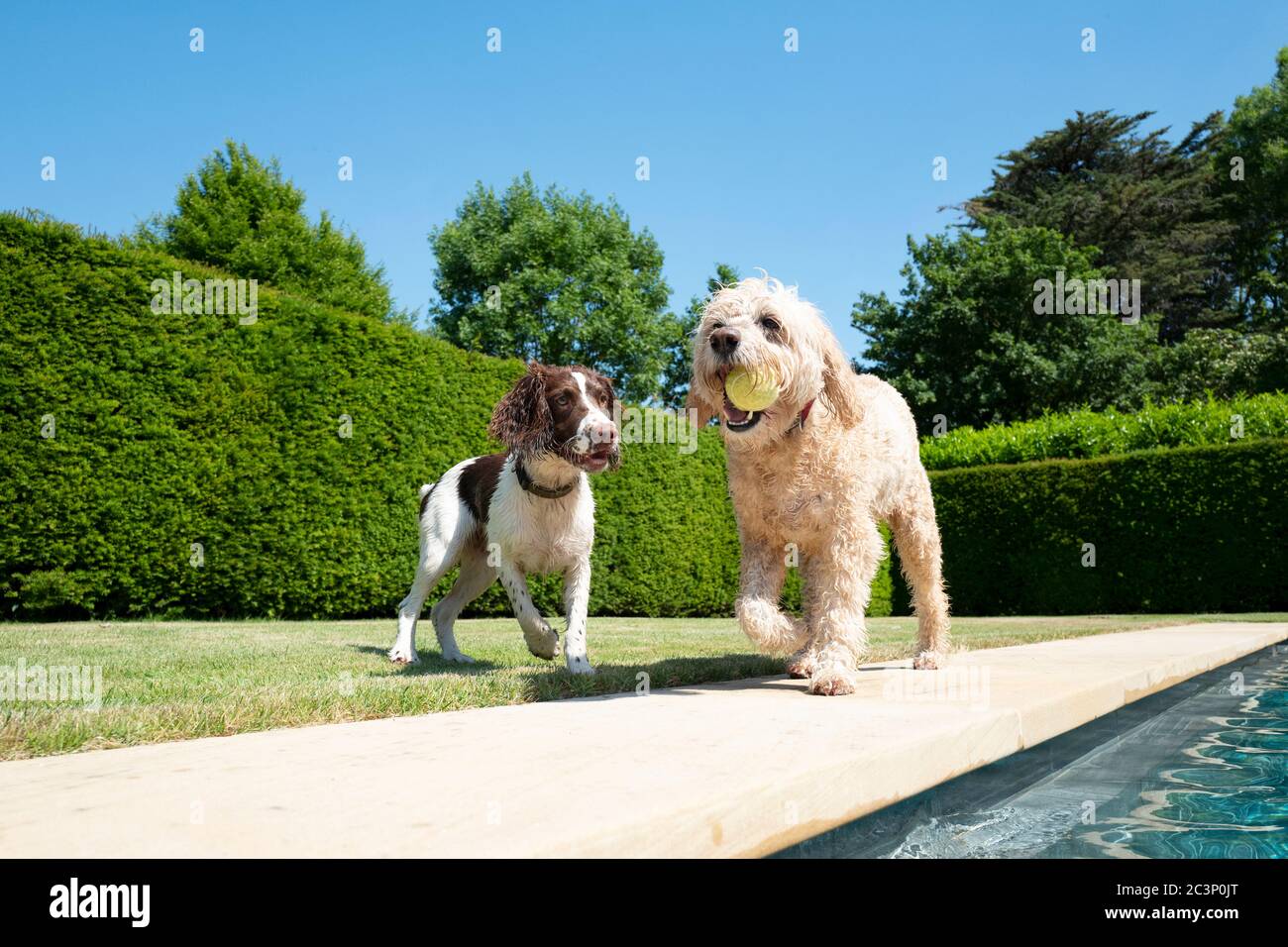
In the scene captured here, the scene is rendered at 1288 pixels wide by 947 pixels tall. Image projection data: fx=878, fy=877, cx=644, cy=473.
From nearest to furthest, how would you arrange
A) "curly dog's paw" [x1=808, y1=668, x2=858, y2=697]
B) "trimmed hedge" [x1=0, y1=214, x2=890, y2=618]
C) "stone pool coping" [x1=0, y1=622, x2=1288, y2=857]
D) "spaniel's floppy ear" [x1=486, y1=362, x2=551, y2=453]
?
1. "stone pool coping" [x1=0, y1=622, x2=1288, y2=857]
2. "curly dog's paw" [x1=808, y1=668, x2=858, y2=697]
3. "spaniel's floppy ear" [x1=486, y1=362, x2=551, y2=453]
4. "trimmed hedge" [x1=0, y1=214, x2=890, y2=618]

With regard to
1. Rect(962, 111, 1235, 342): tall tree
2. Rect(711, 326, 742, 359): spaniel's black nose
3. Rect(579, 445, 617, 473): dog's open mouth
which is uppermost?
Rect(962, 111, 1235, 342): tall tree

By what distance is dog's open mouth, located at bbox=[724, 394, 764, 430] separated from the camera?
13.8 feet

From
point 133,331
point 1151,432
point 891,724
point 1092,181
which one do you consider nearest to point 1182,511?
point 1151,432

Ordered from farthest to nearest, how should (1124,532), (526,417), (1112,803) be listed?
(1124,532) → (526,417) → (1112,803)

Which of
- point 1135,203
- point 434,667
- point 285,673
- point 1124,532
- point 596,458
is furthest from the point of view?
point 1135,203

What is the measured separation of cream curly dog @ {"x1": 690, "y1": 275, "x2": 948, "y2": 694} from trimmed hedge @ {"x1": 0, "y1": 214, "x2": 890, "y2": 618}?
8.45 m

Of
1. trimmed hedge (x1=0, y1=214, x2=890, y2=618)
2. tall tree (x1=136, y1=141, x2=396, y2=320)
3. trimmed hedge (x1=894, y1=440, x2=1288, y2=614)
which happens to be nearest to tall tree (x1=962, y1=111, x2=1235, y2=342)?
trimmed hedge (x1=894, y1=440, x2=1288, y2=614)

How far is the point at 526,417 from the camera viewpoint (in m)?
5.15

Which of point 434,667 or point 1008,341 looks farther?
point 1008,341

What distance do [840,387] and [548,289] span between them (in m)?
28.9

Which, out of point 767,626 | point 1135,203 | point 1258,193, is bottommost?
point 767,626

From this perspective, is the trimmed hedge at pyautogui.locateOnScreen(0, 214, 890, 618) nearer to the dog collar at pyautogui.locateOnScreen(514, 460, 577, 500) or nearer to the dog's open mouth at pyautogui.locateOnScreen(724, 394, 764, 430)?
the dog collar at pyautogui.locateOnScreen(514, 460, 577, 500)

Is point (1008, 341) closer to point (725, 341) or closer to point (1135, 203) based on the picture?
point (1135, 203)

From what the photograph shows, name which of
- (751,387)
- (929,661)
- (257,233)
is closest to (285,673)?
(751,387)
